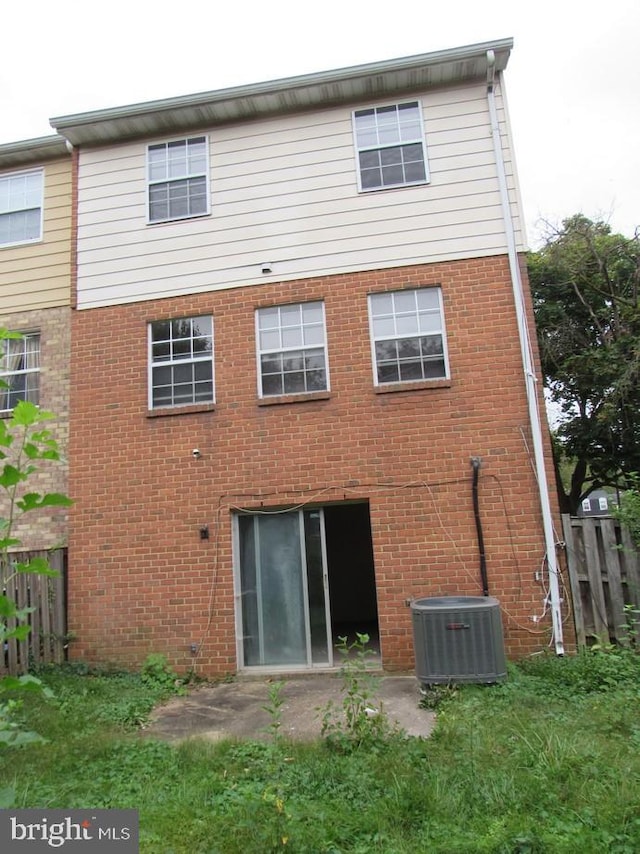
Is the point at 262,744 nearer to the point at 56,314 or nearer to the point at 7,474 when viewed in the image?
the point at 7,474

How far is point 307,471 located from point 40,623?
4.18m

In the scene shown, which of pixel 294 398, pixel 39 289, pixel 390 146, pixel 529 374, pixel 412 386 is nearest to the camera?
pixel 529 374

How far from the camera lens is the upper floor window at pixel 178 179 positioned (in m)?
8.82

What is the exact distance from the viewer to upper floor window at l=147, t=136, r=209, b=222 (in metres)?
8.82

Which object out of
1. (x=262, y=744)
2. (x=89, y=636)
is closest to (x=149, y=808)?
(x=262, y=744)

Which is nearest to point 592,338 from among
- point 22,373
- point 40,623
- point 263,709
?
point 263,709

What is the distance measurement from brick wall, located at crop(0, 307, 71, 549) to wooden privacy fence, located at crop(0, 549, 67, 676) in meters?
0.54

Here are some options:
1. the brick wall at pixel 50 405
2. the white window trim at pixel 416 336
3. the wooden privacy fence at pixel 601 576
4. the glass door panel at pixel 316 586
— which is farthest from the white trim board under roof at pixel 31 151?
the wooden privacy fence at pixel 601 576

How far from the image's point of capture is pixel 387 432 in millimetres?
7695

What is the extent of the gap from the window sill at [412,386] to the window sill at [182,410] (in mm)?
2381

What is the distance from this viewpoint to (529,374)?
7441 millimetres

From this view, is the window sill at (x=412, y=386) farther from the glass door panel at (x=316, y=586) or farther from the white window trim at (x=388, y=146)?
the white window trim at (x=388, y=146)

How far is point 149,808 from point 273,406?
200 inches

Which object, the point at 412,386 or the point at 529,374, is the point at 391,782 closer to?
the point at 412,386
